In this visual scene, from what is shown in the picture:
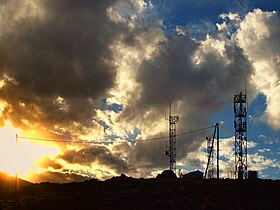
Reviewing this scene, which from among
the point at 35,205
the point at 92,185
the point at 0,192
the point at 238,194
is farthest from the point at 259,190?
the point at 0,192

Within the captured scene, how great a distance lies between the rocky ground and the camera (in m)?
56.0

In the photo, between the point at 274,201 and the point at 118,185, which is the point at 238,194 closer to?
the point at 274,201

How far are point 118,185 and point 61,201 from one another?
8842 millimetres

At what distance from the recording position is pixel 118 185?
65.6 m

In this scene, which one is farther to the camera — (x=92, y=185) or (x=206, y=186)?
(x=92, y=185)

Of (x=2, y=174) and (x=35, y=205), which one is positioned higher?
(x=2, y=174)

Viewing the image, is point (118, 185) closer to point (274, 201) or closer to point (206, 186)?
point (206, 186)

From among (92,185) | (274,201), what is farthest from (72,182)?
(274,201)

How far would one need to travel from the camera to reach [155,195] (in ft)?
197

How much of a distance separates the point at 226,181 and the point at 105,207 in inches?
652

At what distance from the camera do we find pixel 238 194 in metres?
58.0

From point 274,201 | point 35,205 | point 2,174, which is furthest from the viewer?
point 2,174

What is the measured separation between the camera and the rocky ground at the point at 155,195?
184ft

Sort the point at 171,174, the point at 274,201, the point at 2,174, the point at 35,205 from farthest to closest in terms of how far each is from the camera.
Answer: the point at 2,174
the point at 171,174
the point at 35,205
the point at 274,201
